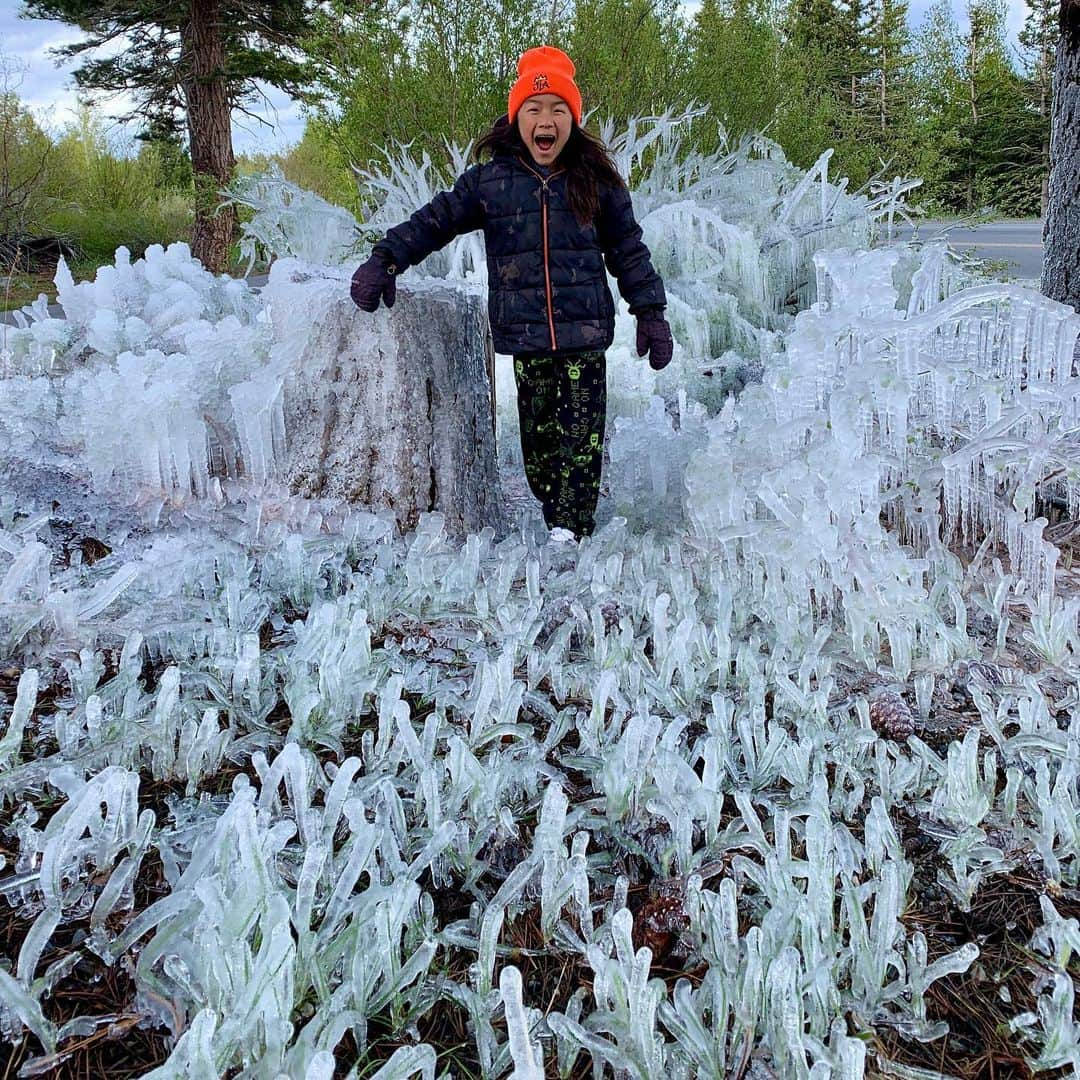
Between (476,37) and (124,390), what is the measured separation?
5.69m

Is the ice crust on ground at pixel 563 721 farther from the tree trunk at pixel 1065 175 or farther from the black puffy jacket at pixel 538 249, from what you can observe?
the tree trunk at pixel 1065 175

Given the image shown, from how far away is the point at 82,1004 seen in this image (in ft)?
4.22

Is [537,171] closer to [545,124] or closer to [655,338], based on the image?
[545,124]

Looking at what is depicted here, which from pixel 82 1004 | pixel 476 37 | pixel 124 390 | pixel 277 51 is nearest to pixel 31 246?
pixel 277 51

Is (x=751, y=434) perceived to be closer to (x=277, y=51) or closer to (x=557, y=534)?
(x=557, y=534)

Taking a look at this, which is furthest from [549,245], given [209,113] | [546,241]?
[209,113]

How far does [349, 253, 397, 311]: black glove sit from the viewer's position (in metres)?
2.93

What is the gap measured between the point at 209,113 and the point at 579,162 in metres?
10.7

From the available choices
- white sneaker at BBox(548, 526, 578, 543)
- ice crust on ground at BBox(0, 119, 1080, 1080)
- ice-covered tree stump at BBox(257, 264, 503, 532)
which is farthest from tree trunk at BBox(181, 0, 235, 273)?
white sneaker at BBox(548, 526, 578, 543)

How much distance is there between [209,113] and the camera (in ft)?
38.4

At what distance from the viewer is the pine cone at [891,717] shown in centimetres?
197

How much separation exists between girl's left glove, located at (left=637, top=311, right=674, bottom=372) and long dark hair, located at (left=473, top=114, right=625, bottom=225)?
15.0 inches

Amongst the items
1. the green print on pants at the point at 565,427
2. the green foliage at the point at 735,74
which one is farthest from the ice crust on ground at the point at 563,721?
the green foliage at the point at 735,74

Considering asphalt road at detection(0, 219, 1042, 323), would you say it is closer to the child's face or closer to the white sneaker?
the child's face
